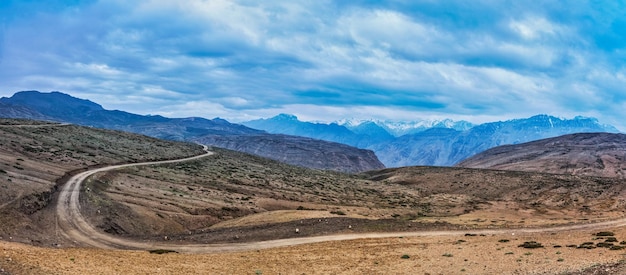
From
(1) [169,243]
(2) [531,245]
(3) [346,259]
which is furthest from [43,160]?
(2) [531,245]

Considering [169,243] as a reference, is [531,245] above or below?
above

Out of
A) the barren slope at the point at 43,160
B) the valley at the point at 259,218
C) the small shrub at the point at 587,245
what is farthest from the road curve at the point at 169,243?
the small shrub at the point at 587,245

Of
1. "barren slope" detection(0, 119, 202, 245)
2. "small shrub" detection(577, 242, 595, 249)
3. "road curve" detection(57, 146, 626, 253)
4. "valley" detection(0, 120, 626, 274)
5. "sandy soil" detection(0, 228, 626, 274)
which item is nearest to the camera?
"sandy soil" detection(0, 228, 626, 274)

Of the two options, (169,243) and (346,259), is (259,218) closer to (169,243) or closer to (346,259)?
(169,243)

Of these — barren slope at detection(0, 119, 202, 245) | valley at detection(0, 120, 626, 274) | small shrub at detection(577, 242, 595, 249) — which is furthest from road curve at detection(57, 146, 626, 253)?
small shrub at detection(577, 242, 595, 249)

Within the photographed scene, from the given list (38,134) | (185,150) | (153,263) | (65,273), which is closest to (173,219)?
(153,263)

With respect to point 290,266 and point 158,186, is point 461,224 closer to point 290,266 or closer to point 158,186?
point 290,266

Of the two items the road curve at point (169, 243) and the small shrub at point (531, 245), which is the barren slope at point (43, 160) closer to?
the road curve at point (169, 243)

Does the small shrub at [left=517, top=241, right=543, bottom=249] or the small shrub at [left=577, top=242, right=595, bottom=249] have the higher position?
the small shrub at [left=577, top=242, right=595, bottom=249]

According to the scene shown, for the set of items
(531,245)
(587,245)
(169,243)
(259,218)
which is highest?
(587,245)

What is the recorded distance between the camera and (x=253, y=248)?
3978 centimetres

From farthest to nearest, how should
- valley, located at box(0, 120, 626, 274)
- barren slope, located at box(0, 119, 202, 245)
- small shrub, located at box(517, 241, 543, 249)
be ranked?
barren slope, located at box(0, 119, 202, 245) → small shrub, located at box(517, 241, 543, 249) → valley, located at box(0, 120, 626, 274)

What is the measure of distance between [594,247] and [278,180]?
7194 cm

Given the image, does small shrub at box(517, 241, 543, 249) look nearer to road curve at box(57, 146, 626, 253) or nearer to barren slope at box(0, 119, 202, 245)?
road curve at box(57, 146, 626, 253)
